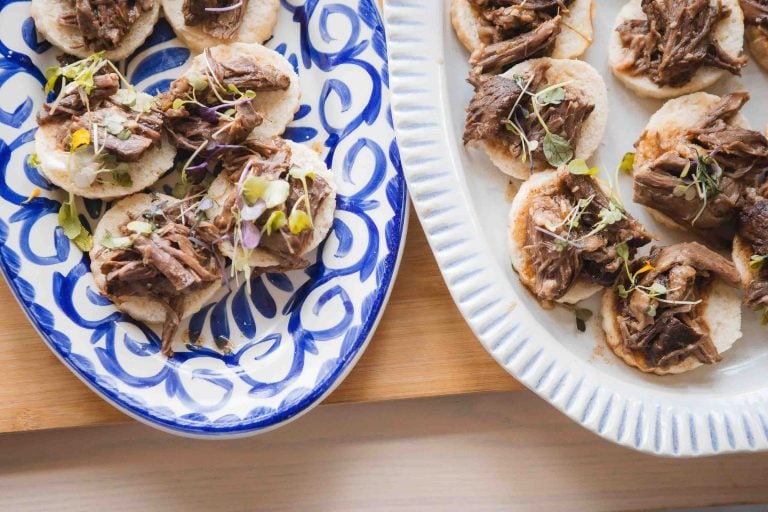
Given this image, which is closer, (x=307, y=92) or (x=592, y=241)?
(x=592, y=241)

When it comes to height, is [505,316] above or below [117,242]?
below

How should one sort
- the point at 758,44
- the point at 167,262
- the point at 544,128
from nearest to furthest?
the point at 167,262 → the point at 544,128 → the point at 758,44

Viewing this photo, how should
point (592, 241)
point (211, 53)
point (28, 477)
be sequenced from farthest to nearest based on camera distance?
point (28, 477), point (211, 53), point (592, 241)

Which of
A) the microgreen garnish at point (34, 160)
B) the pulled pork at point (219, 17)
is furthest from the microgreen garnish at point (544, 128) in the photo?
the microgreen garnish at point (34, 160)

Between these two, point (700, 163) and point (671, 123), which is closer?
point (700, 163)

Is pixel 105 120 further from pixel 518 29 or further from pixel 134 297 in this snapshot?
pixel 518 29

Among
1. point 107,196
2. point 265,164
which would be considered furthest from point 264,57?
point 107,196

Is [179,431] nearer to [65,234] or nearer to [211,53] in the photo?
[65,234]

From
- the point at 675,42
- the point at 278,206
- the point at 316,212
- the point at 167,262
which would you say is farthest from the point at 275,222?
the point at 675,42
